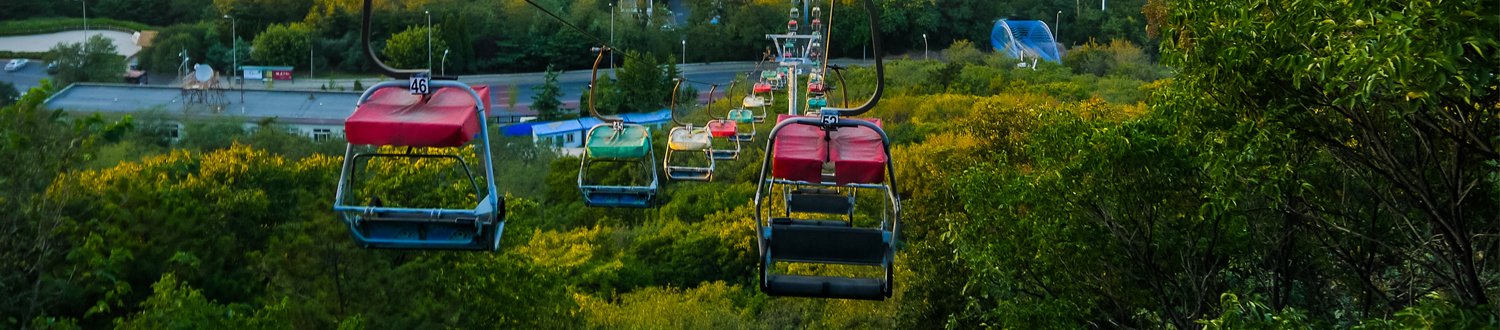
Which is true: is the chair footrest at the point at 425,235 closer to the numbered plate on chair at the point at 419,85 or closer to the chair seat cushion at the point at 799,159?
the numbered plate on chair at the point at 419,85

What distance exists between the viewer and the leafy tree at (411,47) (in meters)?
46.2

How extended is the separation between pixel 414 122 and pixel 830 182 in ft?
8.76

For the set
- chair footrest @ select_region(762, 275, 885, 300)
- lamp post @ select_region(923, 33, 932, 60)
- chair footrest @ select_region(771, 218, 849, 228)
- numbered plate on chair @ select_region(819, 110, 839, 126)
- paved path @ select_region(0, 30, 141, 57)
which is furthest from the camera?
lamp post @ select_region(923, 33, 932, 60)

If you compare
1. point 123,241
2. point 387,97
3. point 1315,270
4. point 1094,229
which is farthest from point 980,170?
point 123,241

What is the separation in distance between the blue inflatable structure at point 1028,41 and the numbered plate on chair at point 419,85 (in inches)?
1953

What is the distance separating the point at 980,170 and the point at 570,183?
24.1 meters

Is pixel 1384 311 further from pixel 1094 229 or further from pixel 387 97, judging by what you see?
pixel 387 97

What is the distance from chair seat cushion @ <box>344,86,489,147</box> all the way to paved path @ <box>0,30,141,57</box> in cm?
5285

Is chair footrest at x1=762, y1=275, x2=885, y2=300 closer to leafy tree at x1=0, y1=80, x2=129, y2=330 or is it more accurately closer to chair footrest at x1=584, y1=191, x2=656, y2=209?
chair footrest at x1=584, y1=191, x2=656, y2=209

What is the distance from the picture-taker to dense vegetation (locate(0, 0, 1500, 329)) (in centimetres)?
711

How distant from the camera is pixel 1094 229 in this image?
36.0ft

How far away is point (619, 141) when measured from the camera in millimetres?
14680

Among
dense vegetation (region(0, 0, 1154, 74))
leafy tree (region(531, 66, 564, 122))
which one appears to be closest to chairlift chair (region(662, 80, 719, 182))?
leafy tree (region(531, 66, 564, 122))

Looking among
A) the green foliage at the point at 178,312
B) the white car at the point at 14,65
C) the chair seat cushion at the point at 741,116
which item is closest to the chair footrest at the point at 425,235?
the green foliage at the point at 178,312
